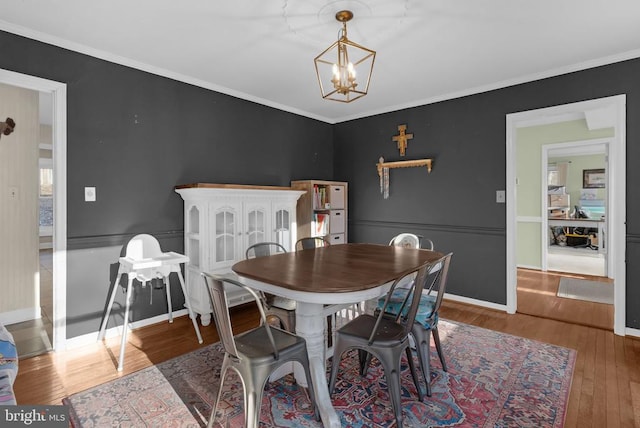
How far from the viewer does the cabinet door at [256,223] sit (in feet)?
11.2

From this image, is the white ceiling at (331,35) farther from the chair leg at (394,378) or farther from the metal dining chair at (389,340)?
the chair leg at (394,378)

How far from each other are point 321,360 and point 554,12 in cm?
268

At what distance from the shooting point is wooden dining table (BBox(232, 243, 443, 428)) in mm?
1584

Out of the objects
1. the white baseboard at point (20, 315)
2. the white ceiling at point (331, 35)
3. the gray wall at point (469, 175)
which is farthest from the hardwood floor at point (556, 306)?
the white baseboard at point (20, 315)

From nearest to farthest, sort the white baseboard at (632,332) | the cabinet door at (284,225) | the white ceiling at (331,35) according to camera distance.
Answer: the white ceiling at (331,35) → the white baseboard at (632,332) → the cabinet door at (284,225)

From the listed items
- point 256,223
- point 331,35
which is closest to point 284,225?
point 256,223

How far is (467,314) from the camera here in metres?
3.44

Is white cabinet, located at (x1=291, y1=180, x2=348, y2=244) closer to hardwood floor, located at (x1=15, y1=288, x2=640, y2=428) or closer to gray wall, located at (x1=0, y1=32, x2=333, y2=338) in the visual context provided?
gray wall, located at (x1=0, y1=32, x2=333, y2=338)

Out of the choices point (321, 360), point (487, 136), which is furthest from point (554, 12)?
point (321, 360)

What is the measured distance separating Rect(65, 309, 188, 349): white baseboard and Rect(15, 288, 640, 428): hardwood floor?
7 cm

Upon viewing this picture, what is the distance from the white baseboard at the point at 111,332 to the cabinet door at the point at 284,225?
4.01ft

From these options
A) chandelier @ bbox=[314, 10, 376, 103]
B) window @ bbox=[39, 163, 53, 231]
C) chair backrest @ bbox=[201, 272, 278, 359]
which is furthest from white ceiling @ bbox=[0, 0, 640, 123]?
window @ bbox=[39, 163, 53, 231]

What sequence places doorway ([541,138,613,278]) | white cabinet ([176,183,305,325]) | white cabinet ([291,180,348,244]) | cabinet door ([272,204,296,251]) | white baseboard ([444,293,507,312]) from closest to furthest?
white cabinet ([176,183,305,325]), white baseboard ([444,293,507,312]), cabinet door ([272,204,296,251]), white cabinet ([291,180,348,244]), doorway ([541,138,613,278])

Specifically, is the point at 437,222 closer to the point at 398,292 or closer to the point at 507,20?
the point at 398,292
